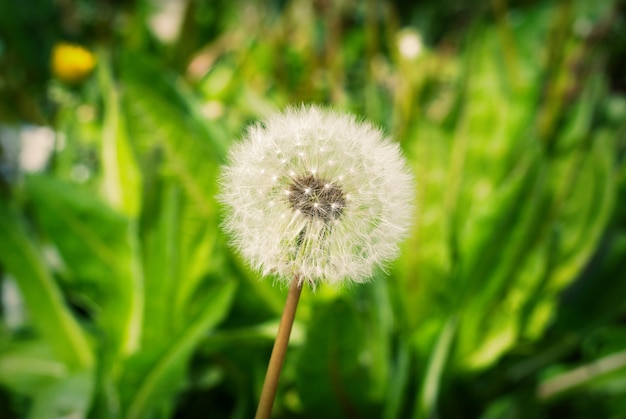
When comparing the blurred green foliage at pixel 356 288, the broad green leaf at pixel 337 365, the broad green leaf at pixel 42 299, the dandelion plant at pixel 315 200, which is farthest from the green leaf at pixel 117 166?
the dandelion plant at pixel 315 200

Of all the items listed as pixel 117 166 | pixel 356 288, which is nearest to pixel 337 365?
pixel 356 288

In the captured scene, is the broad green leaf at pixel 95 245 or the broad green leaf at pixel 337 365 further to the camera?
the broad green leaf at pixel 95 245

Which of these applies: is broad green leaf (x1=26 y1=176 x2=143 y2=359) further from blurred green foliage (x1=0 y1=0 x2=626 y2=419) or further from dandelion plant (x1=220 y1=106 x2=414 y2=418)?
dandelion plant (x1=220 y1=106 x2=414 y2=418)

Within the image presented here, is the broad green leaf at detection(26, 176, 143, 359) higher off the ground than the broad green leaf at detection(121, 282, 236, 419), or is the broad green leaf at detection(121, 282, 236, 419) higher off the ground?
the broad green leaf at detection(26, 176, 143, 359)

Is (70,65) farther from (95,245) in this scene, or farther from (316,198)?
(316,198)

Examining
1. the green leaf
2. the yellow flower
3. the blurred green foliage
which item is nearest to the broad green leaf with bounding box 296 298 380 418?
the blurred green foliage

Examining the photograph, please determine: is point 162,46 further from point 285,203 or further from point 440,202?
point 285,203

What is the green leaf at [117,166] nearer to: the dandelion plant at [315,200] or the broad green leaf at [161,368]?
the broad green leaf at [161,368]
